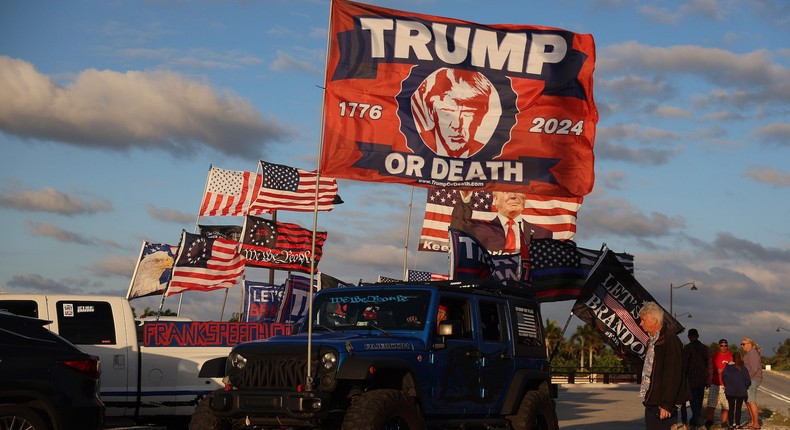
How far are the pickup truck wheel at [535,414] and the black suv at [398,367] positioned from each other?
0.01m

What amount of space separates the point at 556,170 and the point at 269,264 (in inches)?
911

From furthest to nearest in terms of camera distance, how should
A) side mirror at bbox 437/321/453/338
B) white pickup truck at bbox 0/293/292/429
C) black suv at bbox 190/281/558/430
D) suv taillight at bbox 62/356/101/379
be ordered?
1. white pickup truck at bbox 0/293/292/429
2. side mirror at bbox 437/321/453/338
3. suv taillight at bbox 62/356/101/379
4. black suv at bbox 190/281/558/430

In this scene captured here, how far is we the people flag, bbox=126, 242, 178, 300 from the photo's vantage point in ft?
111

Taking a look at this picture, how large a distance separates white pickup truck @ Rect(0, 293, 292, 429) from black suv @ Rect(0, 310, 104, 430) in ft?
10.0

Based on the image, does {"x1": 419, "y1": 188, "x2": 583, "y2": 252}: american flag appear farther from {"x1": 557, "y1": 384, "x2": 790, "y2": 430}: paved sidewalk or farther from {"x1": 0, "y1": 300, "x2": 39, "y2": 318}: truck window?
{"x1": 0, "y1": 300, "x2": 39, "y2": 318}: truck window

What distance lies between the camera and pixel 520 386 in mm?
12805

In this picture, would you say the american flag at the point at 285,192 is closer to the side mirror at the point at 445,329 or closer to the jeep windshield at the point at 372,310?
the jeep windshield at the point at 372,310

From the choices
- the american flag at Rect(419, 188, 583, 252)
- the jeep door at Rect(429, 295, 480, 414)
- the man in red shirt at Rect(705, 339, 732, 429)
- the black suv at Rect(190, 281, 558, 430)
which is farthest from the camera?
the american flag at Rect(419, 188, 583, 252)

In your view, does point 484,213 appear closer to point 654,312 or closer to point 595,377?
point 595,377

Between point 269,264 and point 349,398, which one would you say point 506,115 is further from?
point 269,264

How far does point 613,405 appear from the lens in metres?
30.4

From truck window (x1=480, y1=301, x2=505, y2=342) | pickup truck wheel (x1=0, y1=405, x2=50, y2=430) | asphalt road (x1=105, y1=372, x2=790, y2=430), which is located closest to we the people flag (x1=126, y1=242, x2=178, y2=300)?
asphalt road (x1=105, y1=372, x2=790, y2=430)

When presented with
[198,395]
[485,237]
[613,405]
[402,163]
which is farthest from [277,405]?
[485,237]

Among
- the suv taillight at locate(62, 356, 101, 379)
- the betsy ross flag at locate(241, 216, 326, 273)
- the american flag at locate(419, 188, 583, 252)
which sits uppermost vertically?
the american flag at locate(419, 188, 583, 252)
